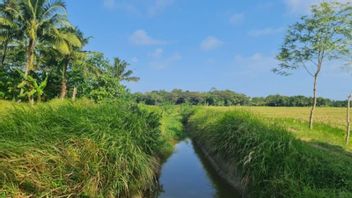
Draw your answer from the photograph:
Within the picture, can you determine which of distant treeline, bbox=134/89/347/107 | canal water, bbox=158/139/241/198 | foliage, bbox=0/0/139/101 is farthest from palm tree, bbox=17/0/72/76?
distant treeline, bbox=134/89/347/107

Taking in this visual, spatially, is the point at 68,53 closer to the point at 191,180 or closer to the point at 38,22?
the point at 38,22

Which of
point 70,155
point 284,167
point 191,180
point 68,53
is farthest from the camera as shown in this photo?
point 68,53

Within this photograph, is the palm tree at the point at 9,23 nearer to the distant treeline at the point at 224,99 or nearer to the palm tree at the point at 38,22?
the palm tree at the point at 38,22

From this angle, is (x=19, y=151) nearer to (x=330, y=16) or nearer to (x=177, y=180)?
(x=177, y=180)

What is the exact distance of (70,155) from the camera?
639 cm

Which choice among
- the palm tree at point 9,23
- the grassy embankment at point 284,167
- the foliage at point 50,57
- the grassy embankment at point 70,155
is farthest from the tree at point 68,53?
the grassy embankment at point 284,167

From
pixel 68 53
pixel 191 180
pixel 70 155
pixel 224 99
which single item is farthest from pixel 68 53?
pixel 224 99

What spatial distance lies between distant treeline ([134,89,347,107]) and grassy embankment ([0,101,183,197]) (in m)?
67.4

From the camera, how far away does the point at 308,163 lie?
7.28 metres

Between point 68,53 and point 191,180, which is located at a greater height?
point 68,53

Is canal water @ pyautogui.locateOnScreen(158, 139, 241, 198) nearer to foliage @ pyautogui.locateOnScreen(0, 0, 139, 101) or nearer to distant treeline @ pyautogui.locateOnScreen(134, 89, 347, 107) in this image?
foliage @ pyautogui.locateOnScreen(0, 0, 139, 101)

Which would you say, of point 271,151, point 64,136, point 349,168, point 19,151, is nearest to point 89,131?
point 64,136

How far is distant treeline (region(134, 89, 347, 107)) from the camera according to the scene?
8088 cm

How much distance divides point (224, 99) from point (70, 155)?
90.2 m
